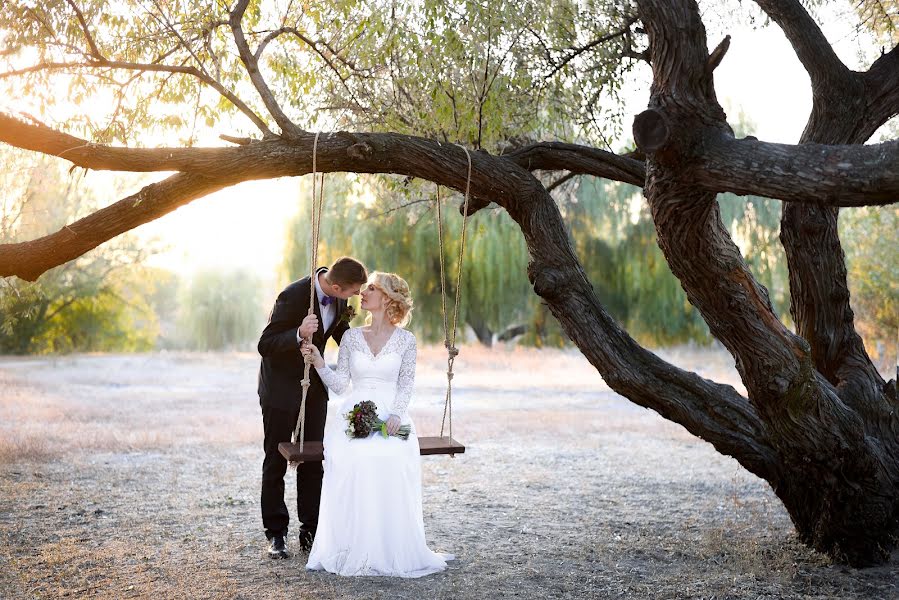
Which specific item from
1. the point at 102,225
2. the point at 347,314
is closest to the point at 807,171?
the point at 347,314

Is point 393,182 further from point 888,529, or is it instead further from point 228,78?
point 888,529

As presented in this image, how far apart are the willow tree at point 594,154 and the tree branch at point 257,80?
0.05 feet

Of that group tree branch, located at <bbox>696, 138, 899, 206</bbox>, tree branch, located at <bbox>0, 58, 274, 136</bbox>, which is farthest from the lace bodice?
tree branch, located at <bbox>696, 138, 899, 206</bbox>

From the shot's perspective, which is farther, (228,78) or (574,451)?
(574,451)

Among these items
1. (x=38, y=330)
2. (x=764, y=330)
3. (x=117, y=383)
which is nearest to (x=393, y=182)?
(x=764, y=330)

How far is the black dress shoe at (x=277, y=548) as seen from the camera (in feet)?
17.3

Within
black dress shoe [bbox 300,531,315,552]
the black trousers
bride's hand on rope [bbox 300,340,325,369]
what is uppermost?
bride's hand on rope [bbox 300,340,325,369]

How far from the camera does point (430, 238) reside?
2073cm

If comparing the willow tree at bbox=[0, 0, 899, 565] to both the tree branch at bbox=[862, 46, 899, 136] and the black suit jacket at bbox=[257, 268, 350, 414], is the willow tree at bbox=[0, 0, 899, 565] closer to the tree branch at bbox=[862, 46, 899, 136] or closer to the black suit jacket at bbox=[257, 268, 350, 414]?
the tree branch at bbox=[862, 46, 899, 136]

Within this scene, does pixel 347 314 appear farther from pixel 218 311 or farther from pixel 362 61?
pixel 218 311

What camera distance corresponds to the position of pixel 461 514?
22.7 ft

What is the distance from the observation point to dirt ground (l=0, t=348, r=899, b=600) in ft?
15.6

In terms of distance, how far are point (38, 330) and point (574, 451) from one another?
23.5 m

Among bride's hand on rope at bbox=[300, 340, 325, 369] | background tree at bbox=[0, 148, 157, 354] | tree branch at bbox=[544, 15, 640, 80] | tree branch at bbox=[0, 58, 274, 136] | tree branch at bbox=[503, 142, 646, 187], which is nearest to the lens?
bride's hand on rope at bbox=[300, 340, 325, 369]
